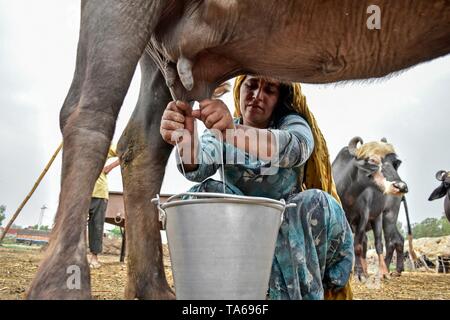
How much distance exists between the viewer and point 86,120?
1395mm

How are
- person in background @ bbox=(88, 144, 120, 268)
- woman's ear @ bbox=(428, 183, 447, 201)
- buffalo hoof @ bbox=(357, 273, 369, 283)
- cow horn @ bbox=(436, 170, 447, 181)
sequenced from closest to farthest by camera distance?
person in background @ bbox=(88, 144, 120, 268), buffalo hoof @ bbox=(357, 273, 369, 283), cow horn @ bbox=(436, 170, 447, 181), woman's ear @ bbox=(428, 183, 447, 201)

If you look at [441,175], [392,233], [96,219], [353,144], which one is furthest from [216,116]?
[392,233]

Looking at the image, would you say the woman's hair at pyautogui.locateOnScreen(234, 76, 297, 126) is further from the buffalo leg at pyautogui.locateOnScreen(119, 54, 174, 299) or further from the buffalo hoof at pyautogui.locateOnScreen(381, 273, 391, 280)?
the buffalo hoof at pyautogui.locateOnScreen(381, 273, 391, 280)

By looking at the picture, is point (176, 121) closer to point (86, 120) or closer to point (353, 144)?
point (86, 120)

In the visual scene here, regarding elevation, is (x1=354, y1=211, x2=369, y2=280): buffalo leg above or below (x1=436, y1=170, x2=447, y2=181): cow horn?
below

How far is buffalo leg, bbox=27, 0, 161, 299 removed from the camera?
120 centimetres

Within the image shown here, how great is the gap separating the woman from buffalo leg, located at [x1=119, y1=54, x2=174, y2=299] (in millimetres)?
220

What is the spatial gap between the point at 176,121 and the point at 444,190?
612 centimetres

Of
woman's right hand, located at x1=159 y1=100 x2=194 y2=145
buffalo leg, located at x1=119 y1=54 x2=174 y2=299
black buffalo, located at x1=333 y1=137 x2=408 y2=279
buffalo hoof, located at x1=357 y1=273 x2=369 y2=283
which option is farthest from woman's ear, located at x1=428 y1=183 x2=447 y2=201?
woman's right hand, located at x1=159 y1=100 x2=194 y2=145

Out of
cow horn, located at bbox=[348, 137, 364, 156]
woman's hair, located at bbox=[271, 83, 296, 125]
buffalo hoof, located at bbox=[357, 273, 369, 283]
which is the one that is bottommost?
buffalo hoof, located at bbox=[357, 273, 369, 283]

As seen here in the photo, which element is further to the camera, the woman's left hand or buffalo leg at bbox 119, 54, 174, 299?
buffalo leg at bbox 119, 54, 174, 299

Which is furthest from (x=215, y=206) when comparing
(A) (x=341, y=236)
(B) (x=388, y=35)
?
(B) (x=388, y=35)

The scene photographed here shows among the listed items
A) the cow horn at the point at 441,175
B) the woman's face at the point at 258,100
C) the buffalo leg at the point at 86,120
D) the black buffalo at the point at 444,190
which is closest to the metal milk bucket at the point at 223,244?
the buffalo leg at the point at 86,120

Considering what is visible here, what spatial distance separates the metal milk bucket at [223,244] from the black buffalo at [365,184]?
4567mm
